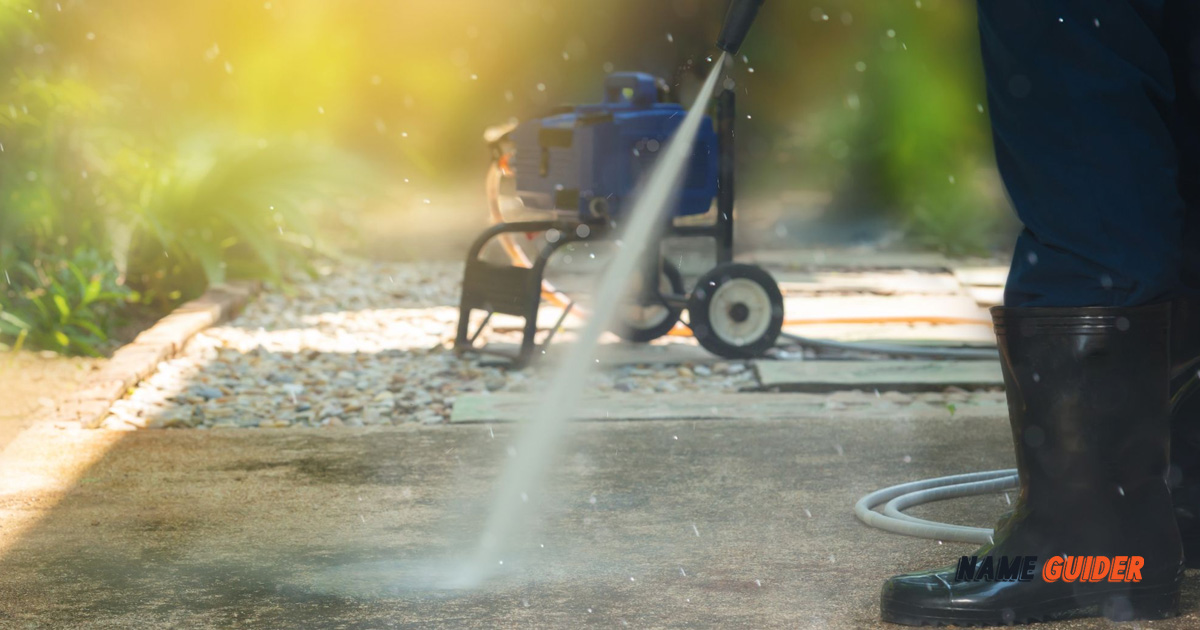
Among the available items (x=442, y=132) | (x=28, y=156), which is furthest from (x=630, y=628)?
(x=442, y=132)

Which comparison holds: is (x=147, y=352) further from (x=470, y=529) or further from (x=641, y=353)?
(x=470, y=529)

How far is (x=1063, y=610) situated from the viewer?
1725 mm

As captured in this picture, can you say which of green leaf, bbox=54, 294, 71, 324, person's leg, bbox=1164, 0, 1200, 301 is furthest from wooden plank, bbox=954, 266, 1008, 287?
person's leg, bbox=1164, 0, 1200, 301

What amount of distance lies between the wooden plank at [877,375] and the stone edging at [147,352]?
1849mm

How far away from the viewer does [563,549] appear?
7.06 ft

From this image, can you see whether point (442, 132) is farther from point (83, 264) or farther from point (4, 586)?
point (4, 586)

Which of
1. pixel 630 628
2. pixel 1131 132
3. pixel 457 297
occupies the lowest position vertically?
pixel 457 297

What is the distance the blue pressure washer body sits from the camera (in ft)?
13.2

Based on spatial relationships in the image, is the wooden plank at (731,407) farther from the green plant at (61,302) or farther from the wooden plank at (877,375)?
the green plant at (61,302)

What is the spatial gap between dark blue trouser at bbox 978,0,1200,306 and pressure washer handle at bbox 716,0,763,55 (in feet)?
1.41

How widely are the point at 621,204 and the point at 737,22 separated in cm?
197

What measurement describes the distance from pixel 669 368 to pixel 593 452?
52.4 inches

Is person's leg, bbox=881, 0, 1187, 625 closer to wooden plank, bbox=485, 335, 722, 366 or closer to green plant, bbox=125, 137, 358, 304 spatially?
wooden plank, bbox=485, 335, 722, 366

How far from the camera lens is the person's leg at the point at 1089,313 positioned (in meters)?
1.66
